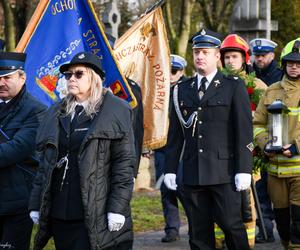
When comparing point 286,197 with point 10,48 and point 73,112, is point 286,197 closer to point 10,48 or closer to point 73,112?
point 73,112

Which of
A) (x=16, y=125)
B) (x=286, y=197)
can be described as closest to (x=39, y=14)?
(x=16, y=125)

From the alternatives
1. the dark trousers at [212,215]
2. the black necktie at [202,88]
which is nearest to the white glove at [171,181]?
the dark trousers at [212,215]

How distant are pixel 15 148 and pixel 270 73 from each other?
4209 millimetres

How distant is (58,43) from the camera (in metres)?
7.52

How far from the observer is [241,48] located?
27.2ft

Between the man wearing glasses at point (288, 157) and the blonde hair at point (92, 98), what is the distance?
2106 mm

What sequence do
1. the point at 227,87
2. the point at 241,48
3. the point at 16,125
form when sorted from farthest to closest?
the point at 241,48 → the point at 227,87 → the point at 16,125

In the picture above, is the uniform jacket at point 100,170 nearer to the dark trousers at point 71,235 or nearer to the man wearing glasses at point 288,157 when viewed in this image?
the dark trousers at point 71,235

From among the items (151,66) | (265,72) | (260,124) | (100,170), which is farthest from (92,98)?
(265,72)

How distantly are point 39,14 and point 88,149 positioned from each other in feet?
7.70

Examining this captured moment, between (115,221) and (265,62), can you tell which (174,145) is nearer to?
(115,221)

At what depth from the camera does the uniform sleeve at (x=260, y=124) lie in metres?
7.43

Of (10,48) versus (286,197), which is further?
(10,48)

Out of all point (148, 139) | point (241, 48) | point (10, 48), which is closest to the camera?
point (241, 48)
